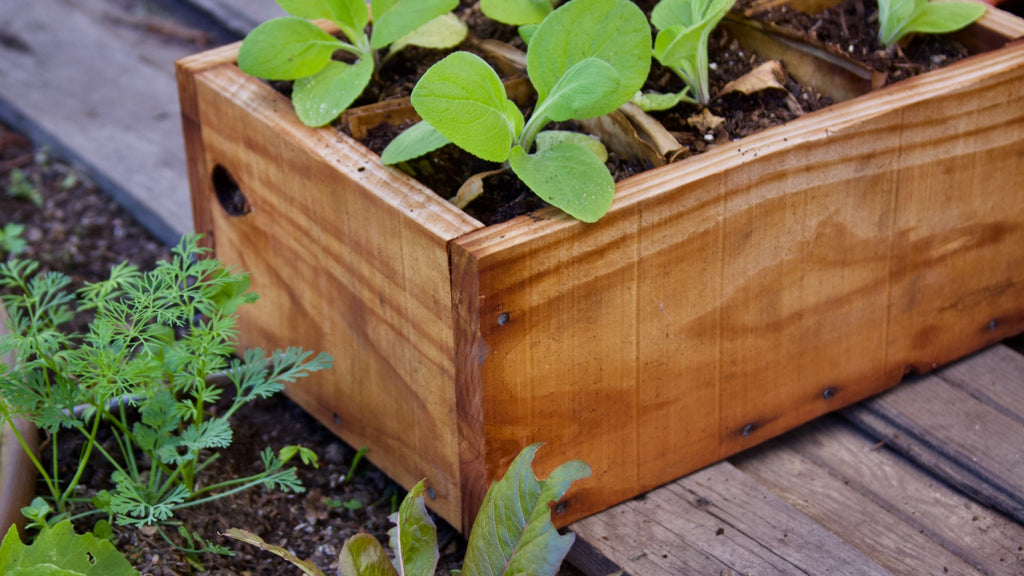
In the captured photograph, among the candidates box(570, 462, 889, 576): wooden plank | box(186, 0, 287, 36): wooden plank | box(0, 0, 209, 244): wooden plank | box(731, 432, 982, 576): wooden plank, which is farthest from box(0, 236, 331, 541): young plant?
box(186, 0, 287, 36): wooden plank

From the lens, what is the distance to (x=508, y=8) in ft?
5.00

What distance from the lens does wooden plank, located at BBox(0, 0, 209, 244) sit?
2.28m

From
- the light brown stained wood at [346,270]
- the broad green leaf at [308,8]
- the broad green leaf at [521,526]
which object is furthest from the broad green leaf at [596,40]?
the broad green leaf at [521,526]

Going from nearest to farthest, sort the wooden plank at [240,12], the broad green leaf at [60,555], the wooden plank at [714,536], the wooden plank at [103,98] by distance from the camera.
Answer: the broad green leaf at [60,555] → the wooden plank at [714,536] → the wooden plank at [103,98] → the wooden plank at [240,12]

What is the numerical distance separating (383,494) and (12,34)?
1.84 m

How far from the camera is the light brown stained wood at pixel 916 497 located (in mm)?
1427

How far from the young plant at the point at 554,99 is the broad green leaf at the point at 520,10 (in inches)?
8.1

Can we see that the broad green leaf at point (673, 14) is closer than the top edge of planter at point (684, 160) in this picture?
No

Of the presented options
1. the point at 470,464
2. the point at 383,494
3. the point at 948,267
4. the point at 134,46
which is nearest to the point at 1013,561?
the point at 948,267

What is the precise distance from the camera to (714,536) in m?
1.42

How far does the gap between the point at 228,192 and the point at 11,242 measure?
547mm

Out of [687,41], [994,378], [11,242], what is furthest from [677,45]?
[11,242]

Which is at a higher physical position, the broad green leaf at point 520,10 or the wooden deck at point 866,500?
the broad green leaf at point 520,10

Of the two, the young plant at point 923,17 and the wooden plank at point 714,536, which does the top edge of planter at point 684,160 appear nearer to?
the young plant at point 923,17
